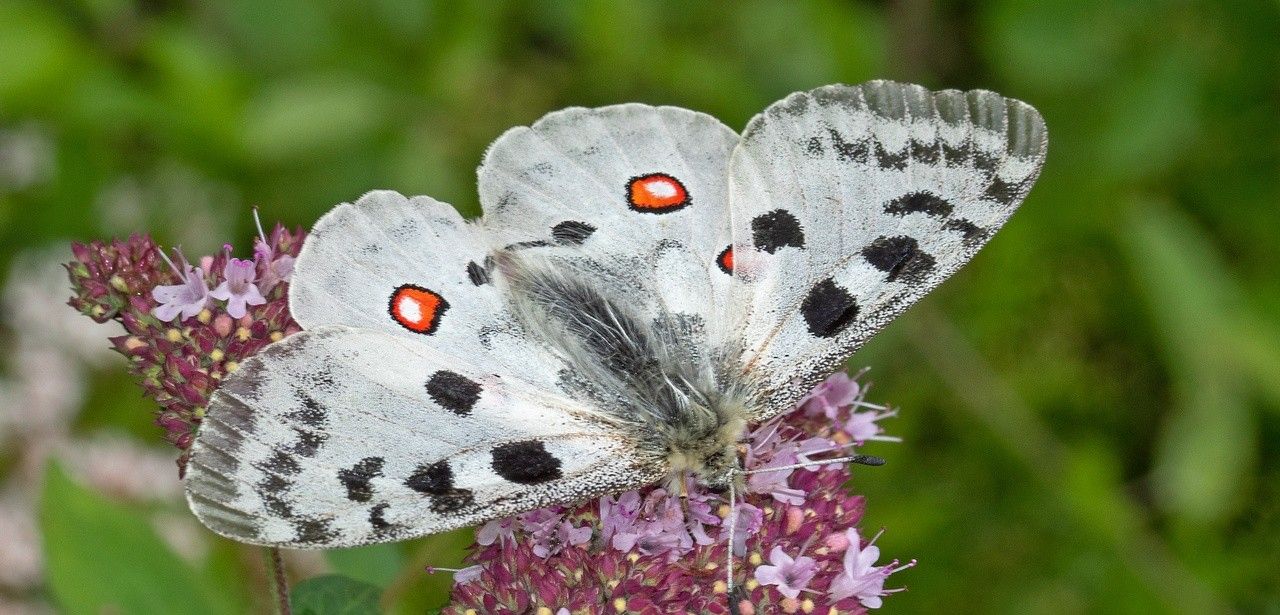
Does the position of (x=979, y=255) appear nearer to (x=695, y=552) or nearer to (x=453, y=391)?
(x=695, y=552)

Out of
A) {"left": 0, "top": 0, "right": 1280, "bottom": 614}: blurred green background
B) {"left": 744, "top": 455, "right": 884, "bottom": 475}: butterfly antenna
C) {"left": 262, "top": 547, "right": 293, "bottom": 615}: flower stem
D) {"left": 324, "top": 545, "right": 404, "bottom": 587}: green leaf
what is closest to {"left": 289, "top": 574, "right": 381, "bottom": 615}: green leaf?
{"left": 262, "top": 547, "right": 293, "bottom": 615}: flower stem

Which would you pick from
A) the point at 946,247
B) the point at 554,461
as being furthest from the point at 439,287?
the point at 946,247

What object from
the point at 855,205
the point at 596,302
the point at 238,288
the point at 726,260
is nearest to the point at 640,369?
the point at 596,302

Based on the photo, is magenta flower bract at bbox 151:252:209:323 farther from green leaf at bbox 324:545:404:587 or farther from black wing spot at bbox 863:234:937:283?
black wing spot at bbox 863:234:937:283

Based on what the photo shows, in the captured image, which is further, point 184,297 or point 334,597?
point 334,597

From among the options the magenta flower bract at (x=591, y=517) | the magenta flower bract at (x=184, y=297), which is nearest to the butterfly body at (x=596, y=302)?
the magenta flower bract at (x=591, y=517)

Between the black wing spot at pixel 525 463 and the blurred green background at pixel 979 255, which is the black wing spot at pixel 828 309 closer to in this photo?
the black wing spot at pixel 525 463
